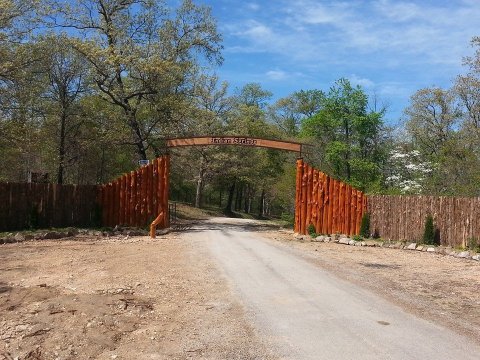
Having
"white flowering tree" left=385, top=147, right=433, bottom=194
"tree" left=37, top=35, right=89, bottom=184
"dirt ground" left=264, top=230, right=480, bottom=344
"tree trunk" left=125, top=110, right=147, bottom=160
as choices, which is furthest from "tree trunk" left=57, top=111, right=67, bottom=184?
"white flowering tree" left=385, top=147, right=433, bottom=194

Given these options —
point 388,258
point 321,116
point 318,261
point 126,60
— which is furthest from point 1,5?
point 321,116

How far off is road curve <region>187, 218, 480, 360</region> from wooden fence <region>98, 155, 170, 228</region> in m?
11.9

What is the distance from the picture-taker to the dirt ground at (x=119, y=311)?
5.69 m

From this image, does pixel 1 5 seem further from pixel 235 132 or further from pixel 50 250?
pixel 235 132

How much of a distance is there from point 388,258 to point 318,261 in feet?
8.99

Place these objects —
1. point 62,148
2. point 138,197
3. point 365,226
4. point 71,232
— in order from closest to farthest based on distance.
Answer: point 71,232 → point 365,226 → point 138,197 → point 62,148

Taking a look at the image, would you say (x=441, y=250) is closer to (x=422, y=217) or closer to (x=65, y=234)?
(x=422, y=217)

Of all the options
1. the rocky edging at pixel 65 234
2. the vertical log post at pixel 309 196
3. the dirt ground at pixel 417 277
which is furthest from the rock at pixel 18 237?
the vertical log post at pixel 309 196

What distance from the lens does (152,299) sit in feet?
26.3

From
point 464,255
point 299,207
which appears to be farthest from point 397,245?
point 299,207

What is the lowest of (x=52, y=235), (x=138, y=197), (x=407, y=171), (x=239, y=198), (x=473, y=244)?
(x=52, y=235)

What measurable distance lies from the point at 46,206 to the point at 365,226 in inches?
493

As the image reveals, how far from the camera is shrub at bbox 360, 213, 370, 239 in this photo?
63.9 ft

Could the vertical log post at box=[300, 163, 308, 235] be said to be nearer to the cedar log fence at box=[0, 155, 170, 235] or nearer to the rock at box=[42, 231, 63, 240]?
the cedar log fence at box=[0, 155, 170, 235]
